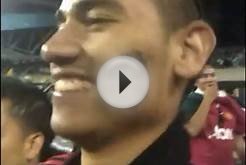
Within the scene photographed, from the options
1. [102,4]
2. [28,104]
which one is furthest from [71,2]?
[28,104]

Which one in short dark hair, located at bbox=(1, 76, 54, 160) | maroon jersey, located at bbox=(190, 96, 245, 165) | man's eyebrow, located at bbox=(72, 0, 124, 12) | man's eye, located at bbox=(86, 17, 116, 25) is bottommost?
maroon jersey, located at bbox=(190, 96, 245, 165)

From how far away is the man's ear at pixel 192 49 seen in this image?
506 mm

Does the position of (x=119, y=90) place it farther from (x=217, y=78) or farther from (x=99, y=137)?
(x=217, y=78)

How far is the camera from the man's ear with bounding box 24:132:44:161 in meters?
0.57

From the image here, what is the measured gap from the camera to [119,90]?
483 millimetres

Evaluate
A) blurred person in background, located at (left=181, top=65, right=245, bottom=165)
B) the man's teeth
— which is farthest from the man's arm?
the man's teeth

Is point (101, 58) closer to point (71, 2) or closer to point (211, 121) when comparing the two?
point (71, 2)

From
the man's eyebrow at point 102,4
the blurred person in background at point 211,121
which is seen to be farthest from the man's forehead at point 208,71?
the man's eyebrow at point 102,4

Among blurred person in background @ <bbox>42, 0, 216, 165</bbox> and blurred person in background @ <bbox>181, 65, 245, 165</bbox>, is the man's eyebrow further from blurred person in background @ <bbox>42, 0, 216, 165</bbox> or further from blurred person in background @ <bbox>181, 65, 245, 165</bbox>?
blurred person in background @ <bbox>181, 65, 245, 165</bbox>

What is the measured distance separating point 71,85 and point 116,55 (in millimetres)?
53

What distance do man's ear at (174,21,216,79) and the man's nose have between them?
4.2 inches

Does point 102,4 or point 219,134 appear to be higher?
point 102,4

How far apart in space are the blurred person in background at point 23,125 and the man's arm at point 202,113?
160mm

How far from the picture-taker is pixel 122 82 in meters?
0.48
